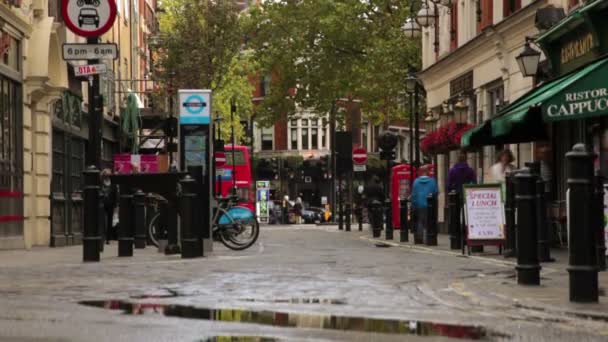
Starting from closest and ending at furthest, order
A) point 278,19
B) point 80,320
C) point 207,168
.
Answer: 1. point 80,320
2. point 207,168
3. point 278,19

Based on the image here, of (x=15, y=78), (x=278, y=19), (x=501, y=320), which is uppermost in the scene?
(x=278, y=19)

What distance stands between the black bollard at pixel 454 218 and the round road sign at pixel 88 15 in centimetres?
659

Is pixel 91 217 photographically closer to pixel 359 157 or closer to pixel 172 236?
pixel 172 236

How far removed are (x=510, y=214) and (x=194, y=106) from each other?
554cm

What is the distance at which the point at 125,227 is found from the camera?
1859cm

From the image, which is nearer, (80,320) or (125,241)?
(80,320)

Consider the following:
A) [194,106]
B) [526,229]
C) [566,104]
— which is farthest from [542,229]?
[194,106]

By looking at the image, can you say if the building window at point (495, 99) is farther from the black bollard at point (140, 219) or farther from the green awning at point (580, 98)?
the green awning at point (580, 98)

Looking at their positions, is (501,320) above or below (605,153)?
below

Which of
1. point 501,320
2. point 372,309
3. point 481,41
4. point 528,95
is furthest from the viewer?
point 481,41

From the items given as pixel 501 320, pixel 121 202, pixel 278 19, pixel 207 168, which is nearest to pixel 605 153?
pixel 207 168

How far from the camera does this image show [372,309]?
9.10m

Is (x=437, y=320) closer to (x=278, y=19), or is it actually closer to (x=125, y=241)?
(x=125, y=241)

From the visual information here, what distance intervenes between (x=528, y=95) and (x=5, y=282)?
12790mm
